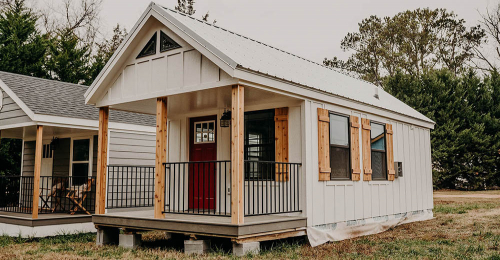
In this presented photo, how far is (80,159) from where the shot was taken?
1251cm

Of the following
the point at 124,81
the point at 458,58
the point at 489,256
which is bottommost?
the point at 489,256

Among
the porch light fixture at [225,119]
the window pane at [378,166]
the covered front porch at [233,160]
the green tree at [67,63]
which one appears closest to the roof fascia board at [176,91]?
the covered front porch at [233,160]

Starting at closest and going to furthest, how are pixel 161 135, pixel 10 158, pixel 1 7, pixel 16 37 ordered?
1. pixel 161 135
2. pixel 10 158
3. pixel 16 37
4. pixel 1 7

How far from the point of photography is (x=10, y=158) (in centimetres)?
1684

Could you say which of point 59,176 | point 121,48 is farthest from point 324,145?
point 59,176

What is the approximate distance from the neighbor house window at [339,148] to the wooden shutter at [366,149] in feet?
2.15

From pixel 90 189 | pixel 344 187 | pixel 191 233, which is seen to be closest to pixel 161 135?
pixel 191 233

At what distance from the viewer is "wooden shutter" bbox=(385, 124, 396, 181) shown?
35.6 feet

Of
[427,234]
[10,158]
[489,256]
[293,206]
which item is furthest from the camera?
[10,158]

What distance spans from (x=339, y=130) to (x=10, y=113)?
7.78 metres

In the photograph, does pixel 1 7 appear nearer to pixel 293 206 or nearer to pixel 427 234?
pixel 293 206

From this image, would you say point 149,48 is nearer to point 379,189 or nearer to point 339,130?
point 339,130

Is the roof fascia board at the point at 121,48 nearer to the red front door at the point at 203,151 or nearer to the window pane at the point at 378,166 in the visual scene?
the red front door at the point at 203,151

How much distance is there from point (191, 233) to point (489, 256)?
4586 mm
